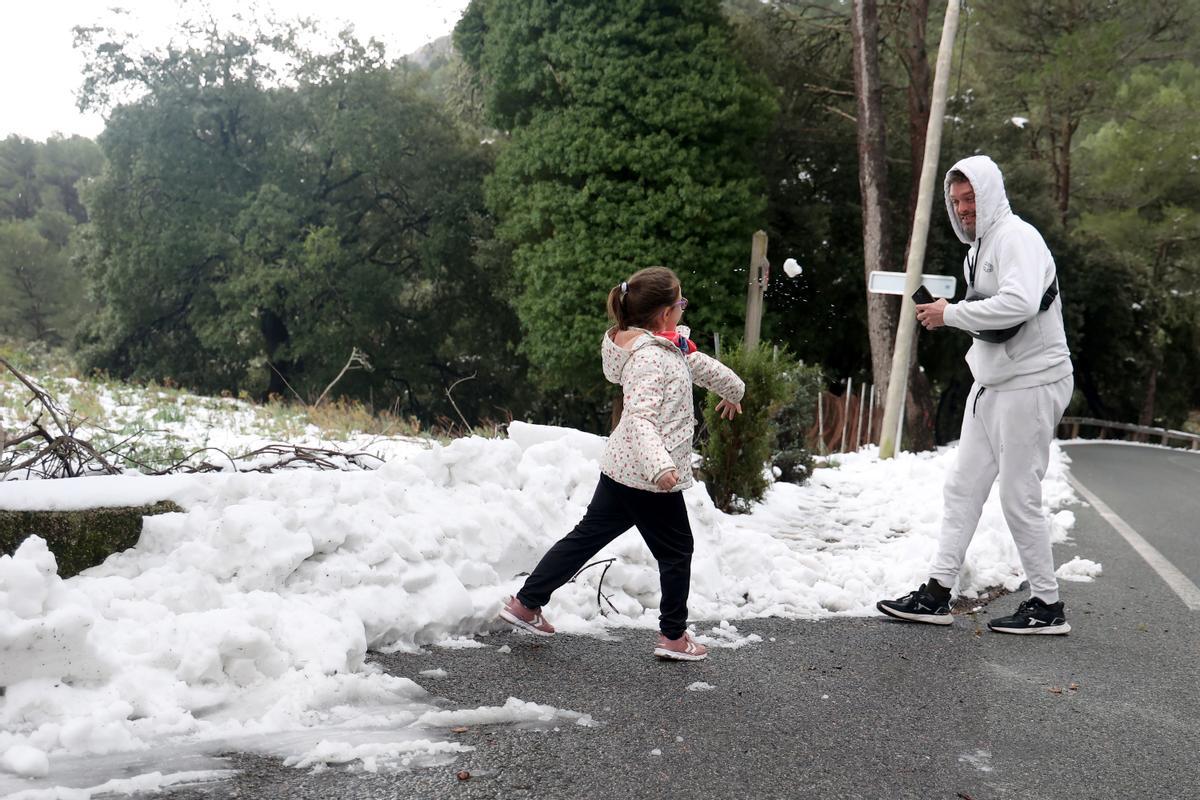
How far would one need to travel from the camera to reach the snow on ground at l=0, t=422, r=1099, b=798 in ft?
9.75

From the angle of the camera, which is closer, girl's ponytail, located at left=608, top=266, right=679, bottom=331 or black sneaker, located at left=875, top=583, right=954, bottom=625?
girl's ponytail, located at left=608, top=266, right=679, bottom=331

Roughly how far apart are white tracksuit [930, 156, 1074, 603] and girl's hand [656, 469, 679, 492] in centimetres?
176

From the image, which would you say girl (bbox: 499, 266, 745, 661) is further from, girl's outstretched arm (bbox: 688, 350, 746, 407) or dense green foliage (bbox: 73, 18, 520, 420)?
dense green foliage (bbox: 73, 18, 520, 420)

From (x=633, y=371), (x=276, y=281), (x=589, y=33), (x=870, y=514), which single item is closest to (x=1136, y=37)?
(x=589, y=33)

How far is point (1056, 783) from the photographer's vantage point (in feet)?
10.1

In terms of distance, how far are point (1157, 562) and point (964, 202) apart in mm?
3701

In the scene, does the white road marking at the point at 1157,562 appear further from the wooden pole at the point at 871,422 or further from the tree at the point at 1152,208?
the tree at the point at 1152,208

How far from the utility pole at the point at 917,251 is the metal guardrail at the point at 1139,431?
2247 centimetres

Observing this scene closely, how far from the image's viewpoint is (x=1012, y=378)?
16.1 ft

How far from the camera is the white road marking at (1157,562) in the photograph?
19.7ft

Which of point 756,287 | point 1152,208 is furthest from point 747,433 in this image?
point 1152,208

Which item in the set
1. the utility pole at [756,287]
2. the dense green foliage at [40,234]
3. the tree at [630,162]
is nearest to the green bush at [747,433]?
the utility pole at [756,287]

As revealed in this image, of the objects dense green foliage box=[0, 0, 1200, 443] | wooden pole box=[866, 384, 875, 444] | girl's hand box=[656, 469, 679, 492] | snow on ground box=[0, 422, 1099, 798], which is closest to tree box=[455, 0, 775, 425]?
dense green foliage box=[0, 0, 1200, 443]

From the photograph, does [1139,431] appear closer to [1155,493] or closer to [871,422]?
[871,422]
